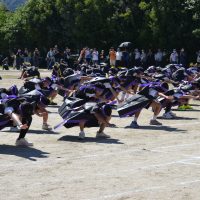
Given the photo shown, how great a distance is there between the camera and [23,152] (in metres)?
14.1

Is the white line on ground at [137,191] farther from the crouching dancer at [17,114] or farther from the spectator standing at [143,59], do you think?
the spectator standing at [143,59]

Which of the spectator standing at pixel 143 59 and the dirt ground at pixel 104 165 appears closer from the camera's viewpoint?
the dirt ground at pixel 104 165

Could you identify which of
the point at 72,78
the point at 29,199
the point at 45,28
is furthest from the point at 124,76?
the point at 45,28

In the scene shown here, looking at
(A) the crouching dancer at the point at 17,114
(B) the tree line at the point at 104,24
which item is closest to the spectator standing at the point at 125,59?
(B) the tree line at the point at 104,24

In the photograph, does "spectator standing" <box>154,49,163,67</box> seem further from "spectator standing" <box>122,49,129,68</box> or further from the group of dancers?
the group of dancers

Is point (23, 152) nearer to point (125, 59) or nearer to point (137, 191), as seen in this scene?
point (137, 191)

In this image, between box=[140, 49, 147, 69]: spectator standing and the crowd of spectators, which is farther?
box=[140, 49, 147, 69]: spectator standing

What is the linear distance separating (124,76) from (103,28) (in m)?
34.3

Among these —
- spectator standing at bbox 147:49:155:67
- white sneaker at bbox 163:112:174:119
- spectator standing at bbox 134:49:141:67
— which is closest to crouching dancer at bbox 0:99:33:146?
white sneaker at bbox 163:112:174:119

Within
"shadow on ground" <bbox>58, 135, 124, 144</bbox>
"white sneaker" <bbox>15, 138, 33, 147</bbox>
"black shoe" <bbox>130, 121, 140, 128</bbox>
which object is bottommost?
"black shoe" <bbox>130, 121, 140, 128</bbox>

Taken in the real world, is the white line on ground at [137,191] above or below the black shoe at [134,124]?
above

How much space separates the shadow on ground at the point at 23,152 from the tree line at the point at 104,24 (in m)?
34.7

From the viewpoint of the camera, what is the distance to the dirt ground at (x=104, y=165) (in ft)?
33.9

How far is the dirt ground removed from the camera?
1032cm
